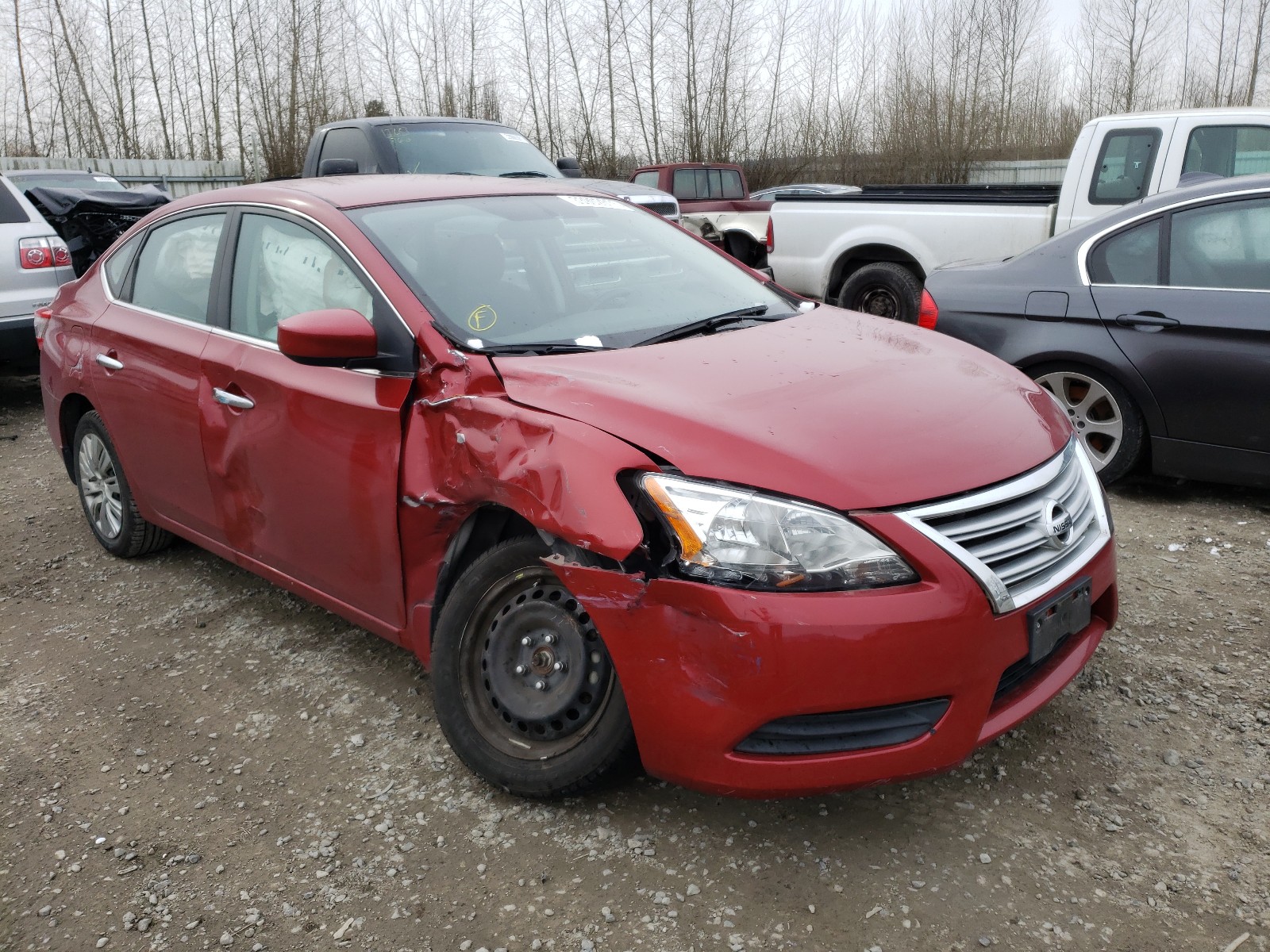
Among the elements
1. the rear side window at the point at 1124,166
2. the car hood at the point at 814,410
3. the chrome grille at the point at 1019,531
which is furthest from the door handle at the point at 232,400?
the rear side window at the point at 1124,166

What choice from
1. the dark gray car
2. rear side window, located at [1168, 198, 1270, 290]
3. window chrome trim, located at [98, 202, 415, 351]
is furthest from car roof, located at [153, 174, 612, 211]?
rear side window, located at [1168, 198, 1270, 290]

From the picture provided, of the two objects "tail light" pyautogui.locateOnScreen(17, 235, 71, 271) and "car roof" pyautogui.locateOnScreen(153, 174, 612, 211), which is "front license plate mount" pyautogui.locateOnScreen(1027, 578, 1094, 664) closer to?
"car roof" pyautogui.locateOnScreen(153, 174, 612, 211)

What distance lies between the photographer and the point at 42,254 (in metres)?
7.52

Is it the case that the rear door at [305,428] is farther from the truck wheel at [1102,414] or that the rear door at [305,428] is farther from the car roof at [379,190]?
the truck wheel at [1102,414]

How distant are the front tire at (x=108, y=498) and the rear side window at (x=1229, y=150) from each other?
22.5 ft

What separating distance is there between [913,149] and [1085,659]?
72.7 feet

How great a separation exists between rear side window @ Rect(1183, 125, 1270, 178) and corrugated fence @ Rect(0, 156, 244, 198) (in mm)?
18326

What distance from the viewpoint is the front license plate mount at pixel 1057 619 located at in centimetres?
238

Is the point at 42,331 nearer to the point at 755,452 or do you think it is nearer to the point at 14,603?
the point at 14,603

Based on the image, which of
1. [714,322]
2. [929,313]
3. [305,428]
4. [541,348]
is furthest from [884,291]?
Answer: [305,428]

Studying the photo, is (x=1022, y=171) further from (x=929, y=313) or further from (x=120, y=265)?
(x=120, y=265)

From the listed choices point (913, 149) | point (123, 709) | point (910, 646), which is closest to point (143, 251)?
point (123, 709)

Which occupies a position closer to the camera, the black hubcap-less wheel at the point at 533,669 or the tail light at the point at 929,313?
the black hubcap-less wheel at the point at 533,669

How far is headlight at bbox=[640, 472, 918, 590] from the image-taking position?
7.33ft
